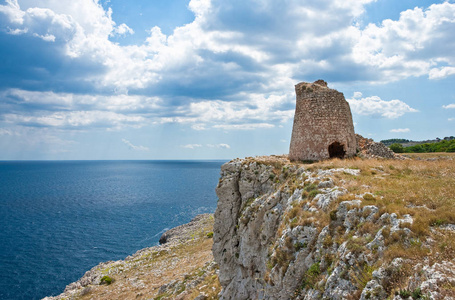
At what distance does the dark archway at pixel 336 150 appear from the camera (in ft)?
66.1

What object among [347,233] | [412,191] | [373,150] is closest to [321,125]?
[373,150]

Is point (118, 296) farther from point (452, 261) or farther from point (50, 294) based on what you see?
point (452, 261)

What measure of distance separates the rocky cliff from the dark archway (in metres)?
3.91

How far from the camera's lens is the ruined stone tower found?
19.3 m

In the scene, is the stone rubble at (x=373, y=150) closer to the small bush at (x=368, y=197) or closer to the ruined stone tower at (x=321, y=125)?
the ruined stone tower at (x=321, y=125)

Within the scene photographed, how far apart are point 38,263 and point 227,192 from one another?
146 feet

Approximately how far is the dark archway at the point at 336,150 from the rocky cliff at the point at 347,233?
12.8 ft

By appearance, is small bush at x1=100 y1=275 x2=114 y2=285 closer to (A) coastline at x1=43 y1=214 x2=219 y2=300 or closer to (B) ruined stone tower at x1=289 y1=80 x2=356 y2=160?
(A) coastline at x1=43 y1=214 x2=219 y2=300

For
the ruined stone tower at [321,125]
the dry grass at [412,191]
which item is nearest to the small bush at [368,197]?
the dry grass at [412,191]

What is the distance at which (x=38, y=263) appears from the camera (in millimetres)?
46594

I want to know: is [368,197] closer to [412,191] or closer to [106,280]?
[412,191]

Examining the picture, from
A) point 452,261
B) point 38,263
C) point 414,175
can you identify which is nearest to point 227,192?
point 414,175

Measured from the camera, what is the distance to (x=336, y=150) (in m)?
20.6

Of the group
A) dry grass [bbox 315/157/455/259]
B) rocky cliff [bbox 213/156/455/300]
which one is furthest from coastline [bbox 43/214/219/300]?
dry grass [bbox 315/157/455/259]
